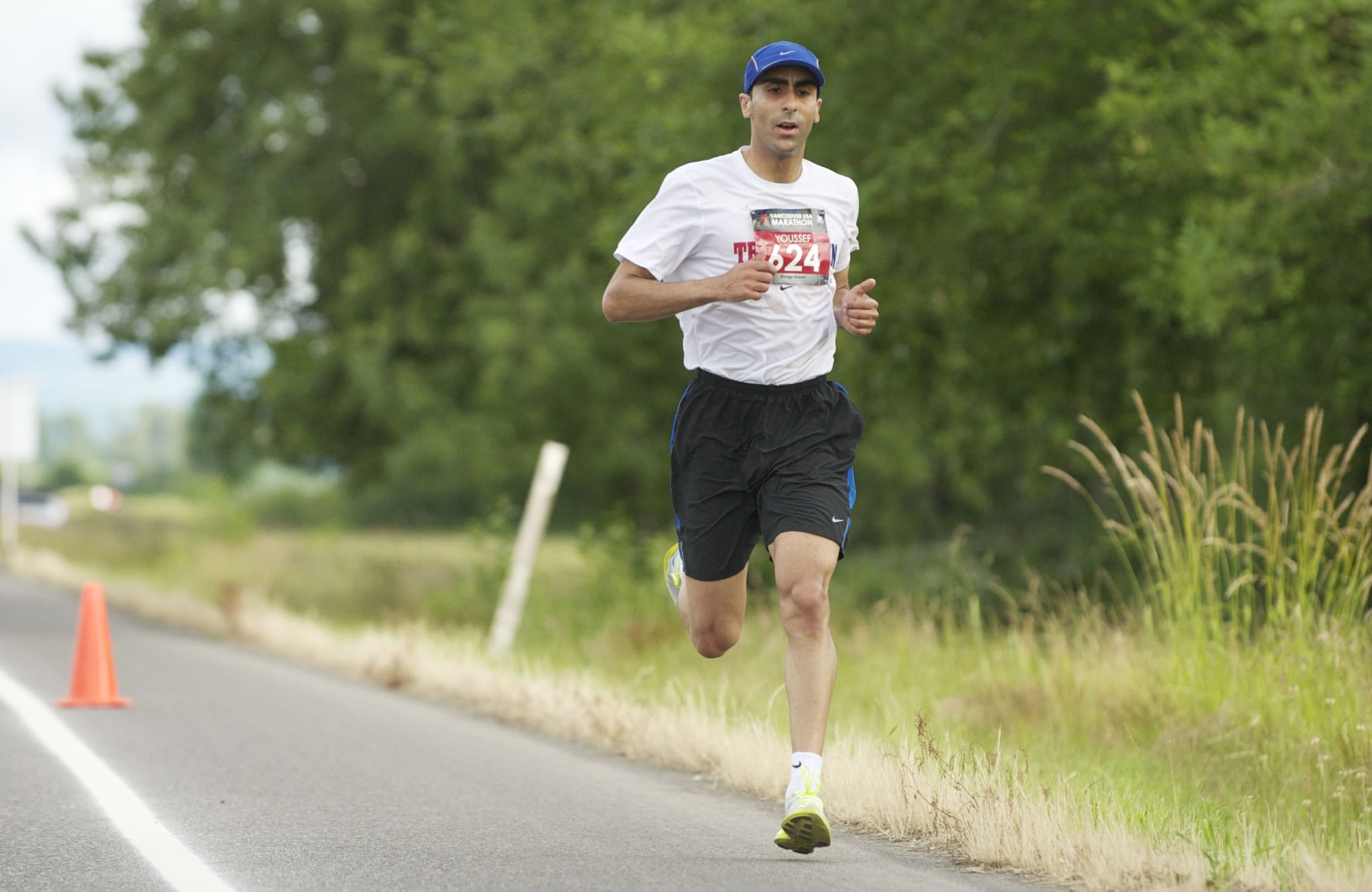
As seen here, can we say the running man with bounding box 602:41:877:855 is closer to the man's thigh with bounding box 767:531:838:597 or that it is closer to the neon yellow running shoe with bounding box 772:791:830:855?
the man's thigh with bounding box 767:531:838:597

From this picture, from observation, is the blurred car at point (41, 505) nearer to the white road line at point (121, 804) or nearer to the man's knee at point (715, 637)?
the white road line at point (121, 804)

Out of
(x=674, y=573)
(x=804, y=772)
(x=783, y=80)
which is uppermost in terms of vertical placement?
(x=783, y=80)

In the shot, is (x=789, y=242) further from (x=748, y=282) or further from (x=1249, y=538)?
(x=1249, y=538)

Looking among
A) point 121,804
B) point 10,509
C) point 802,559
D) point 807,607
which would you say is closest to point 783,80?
point 802,559

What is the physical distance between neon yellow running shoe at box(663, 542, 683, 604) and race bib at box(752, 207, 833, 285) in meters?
1.11

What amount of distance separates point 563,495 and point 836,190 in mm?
30109

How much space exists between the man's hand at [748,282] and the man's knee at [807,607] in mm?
900

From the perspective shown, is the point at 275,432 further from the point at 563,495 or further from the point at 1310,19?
the point at 1310,19

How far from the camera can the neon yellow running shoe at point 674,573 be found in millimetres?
6461

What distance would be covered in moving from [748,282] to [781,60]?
2.44ft

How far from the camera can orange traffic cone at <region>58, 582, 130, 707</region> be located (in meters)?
10.0

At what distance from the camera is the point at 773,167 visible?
5.82 metres

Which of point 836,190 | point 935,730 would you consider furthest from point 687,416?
point 935,730

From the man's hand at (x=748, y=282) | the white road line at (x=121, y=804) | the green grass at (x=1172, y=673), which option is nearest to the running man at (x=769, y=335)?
the man's hand at (x=748, y=282)
